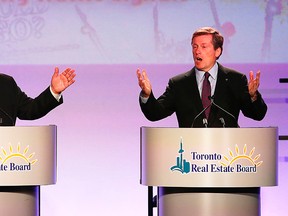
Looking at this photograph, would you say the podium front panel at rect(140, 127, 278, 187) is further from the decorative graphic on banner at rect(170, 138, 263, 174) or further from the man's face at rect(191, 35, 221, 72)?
the man's face at rect(191, 35, 221, 72)

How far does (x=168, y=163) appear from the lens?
5820 millimetres

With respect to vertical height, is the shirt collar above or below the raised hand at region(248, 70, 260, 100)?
above

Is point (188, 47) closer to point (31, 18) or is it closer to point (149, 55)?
point (149, 55)

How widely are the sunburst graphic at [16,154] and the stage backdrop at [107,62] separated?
2.51 metres

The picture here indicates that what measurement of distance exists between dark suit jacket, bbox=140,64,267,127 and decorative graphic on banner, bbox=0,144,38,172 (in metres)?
0.87

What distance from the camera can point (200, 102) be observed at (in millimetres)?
6262

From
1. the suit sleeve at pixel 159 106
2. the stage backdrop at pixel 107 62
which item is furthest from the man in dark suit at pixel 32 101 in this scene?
the stage backdrop at pixel 107 62

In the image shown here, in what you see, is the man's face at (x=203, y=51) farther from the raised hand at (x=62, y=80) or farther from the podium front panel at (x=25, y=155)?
the podium front panel at (x=25, y=155)

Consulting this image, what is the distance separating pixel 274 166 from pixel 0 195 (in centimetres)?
171

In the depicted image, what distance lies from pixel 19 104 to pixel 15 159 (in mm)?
726

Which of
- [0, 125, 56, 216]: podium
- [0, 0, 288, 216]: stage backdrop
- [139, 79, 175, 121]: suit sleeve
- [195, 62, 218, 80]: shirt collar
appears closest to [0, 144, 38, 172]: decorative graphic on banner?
[0, 125, 56, 216]: podium

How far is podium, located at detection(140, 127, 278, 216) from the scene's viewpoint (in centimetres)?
575

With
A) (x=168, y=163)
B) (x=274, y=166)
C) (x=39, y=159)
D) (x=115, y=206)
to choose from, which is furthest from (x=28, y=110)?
(x=115, y=206)

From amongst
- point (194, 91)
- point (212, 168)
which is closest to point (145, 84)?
point (194, 91)
